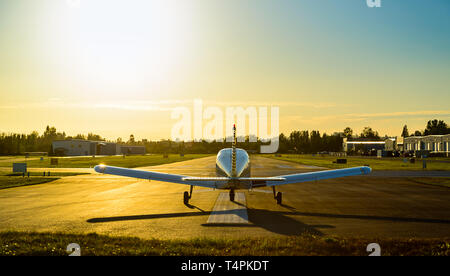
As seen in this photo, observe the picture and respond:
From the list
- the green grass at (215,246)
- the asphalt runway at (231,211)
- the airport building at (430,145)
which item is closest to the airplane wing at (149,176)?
the asphalt runway at (231,211)

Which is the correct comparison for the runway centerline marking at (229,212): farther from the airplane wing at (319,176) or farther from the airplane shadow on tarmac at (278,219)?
the airplane wing at (319,176)

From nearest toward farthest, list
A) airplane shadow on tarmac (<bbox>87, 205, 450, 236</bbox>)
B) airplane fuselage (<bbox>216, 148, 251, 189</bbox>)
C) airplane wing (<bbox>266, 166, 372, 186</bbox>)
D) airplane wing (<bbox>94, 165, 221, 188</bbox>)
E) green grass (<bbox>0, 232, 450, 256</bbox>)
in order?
green grass (<bbox>0, 232, 450, 256</bbox>) → airplane shadow on tarmac (<bbox>87, 205, 450, 236</bbox>) → airplane fuselage (<bbox>216, 148, 251, 189</bbox>) → airplane wing (<bbox>94, 165, 221, 188</bbox>) → airplane wing (<bbox>266, 166, 372, 186</bbox>)

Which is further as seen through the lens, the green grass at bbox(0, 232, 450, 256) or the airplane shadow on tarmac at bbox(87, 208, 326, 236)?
the airplane shadow on tarmac at bbox(87, 208, 326, 236)

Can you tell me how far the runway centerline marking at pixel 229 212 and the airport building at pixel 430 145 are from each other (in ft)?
356

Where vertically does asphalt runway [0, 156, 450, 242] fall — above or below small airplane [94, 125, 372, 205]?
below

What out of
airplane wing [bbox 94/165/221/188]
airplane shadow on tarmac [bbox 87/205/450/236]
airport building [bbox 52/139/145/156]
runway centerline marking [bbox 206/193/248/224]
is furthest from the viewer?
airport building [bbox 52/139/145/156]

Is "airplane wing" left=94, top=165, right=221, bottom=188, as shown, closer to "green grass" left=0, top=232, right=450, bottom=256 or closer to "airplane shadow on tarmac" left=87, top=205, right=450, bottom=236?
"airplane shadow on tarmac" left=87, top=205, right=450, bottom=236

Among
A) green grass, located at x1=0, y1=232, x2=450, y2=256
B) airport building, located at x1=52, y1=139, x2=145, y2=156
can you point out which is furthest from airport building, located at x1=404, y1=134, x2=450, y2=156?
airport building, located at x1=52, y1=139, x2=145, y2=156

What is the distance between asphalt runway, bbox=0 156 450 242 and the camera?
12133mm

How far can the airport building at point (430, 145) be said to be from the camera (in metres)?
118

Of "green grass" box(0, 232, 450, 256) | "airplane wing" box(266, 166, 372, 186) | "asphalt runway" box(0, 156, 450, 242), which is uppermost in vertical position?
"airplane wing" box(266, 166, 372, 186)

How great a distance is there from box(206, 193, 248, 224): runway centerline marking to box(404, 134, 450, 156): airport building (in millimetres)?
108590
